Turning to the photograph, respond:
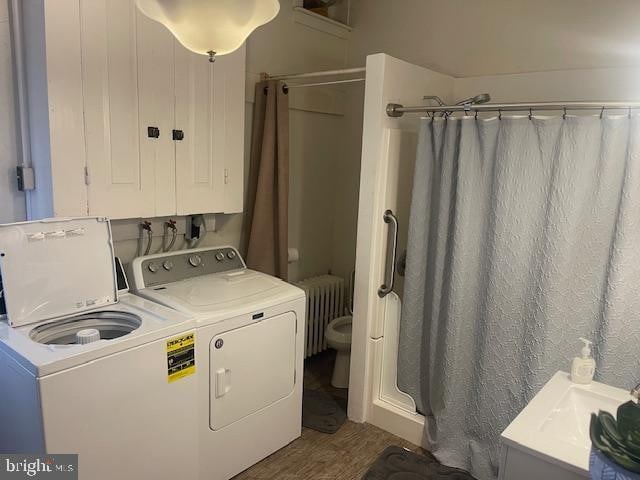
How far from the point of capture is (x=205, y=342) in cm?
203

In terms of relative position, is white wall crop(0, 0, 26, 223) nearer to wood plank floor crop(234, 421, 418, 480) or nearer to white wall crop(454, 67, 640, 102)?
wood plank floor crop(234, 421, 418, 480)

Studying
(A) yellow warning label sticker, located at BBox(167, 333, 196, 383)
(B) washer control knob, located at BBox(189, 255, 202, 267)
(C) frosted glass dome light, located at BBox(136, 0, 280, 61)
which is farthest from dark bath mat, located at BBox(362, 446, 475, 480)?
(C) frosted glass dome light, located at BBox(136, 0, 280, 61)

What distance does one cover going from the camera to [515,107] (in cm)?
212

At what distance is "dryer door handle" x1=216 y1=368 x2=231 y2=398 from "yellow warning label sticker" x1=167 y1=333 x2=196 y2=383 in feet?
0.47

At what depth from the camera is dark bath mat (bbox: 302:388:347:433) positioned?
8.87 feet

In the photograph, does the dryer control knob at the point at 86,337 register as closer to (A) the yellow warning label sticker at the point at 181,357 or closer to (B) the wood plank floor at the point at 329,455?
(A) the yellow warning label sticker at the point at 181,357

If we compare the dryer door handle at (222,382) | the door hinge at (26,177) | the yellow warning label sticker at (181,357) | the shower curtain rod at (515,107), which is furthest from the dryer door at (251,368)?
the shower curtain rod at (515,107)

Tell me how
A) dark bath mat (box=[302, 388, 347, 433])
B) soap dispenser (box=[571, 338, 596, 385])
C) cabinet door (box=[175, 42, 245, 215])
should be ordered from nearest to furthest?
soap dispenser (box=[571, 338, 596, 385])
cabinet door (box=[175, 42, 245, 215])
dark bath mat (box=[302, 388, 347, 433])

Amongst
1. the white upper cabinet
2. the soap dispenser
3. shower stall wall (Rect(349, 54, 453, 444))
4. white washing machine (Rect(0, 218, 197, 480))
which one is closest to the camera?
white washing machine (Rect(0, 218, 197, 480))

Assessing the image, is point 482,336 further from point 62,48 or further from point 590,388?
point 62,48

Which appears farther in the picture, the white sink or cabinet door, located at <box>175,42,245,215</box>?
cabinet door, located at <box>175,42,245,215</box>

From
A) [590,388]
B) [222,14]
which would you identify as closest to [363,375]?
[590,388]

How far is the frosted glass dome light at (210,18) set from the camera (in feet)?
4.58

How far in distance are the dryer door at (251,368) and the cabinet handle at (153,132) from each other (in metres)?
0.96
